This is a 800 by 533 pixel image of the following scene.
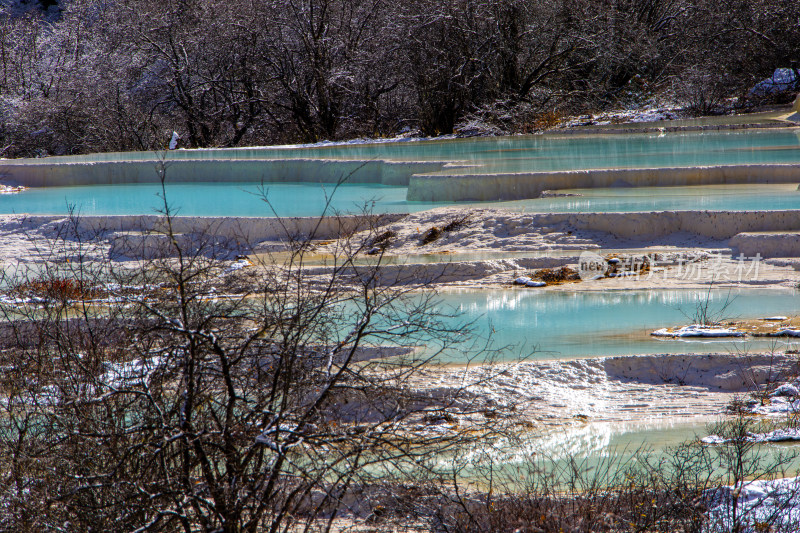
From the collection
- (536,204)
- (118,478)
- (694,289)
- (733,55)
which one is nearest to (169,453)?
(118,478)

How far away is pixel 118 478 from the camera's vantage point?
3.71m

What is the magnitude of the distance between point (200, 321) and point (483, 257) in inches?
236

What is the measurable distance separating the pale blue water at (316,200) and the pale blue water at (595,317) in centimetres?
171

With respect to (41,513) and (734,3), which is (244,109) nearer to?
(734,3)

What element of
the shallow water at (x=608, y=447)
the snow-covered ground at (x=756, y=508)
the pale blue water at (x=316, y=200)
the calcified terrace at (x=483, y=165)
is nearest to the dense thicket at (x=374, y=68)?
the calcified terrace at (x=483, y=165)

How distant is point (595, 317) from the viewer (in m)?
7.69

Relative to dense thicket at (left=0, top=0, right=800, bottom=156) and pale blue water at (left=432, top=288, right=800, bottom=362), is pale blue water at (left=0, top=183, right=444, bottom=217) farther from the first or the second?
dense thicket at (left=0, top=0, right=800, bottom=156)

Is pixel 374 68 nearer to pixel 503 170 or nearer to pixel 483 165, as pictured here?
pixel 483 165

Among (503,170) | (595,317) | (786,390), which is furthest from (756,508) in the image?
(503,170)

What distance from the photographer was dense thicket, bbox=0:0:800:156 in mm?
20828

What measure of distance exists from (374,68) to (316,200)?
33.7 feet

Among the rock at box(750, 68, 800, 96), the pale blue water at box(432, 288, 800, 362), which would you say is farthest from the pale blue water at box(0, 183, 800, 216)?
the rock at box(750, 68, 800, 96)

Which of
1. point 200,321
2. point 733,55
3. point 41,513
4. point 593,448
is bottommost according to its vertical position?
point 593,448

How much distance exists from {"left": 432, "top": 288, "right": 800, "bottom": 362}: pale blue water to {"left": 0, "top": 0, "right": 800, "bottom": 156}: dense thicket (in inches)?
473
